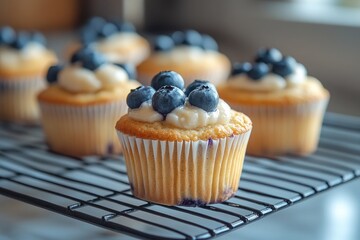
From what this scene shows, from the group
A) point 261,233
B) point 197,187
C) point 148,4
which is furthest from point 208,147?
point 148,4

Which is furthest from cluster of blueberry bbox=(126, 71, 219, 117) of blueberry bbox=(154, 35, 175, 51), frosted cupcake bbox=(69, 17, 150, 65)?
frosted cupcake bbox=(69, 17, 150, 65)

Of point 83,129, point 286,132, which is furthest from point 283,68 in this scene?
point 83,129

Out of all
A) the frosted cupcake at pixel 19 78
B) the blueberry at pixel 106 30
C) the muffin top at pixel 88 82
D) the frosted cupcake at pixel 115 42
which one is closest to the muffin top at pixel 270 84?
the muffin top at pixel 88 82

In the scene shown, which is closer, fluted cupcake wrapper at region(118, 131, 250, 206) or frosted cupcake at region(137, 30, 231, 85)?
fluted cupcake wrapper at region(118, 131, 250, 206)

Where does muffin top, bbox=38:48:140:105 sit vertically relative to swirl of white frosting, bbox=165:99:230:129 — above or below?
below

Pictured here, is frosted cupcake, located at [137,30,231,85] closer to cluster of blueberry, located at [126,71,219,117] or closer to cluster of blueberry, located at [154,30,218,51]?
cluster of blueberry, located at [154,30,218,51]

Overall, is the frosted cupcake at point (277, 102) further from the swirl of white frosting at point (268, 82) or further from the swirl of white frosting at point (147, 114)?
the swirl of white frosting at point (147, 114)

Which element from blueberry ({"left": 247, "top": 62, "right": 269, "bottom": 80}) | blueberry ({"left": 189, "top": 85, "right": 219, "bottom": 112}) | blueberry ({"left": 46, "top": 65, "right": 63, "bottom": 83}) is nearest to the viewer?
blueberry ({"left": 189, "top": 85, "right": 219, "bottom": 112})
